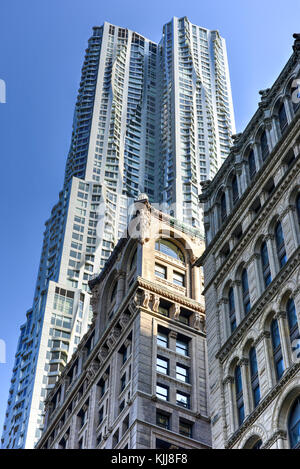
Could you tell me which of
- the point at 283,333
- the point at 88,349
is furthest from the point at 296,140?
the point at 88,349

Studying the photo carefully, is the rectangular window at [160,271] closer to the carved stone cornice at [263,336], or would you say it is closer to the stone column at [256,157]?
the stone column at [256,157]

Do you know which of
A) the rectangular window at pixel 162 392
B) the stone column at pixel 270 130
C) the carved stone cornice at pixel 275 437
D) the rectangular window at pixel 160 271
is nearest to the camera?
the carved stone cornice at pixel 275 437

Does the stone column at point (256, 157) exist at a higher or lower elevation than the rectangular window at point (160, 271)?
lower

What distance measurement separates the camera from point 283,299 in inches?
2109

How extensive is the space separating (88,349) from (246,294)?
111 ft

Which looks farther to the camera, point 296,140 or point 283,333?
point 296,140

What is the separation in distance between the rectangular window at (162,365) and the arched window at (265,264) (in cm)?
1892

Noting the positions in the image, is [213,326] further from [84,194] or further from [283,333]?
[84,194]

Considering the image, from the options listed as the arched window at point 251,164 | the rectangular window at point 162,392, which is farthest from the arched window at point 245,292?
the rectangular window at point 162,392

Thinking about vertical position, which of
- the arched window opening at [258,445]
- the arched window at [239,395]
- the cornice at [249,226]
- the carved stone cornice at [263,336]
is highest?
the cornice at [249,226]

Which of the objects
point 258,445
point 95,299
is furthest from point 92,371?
point 258,445

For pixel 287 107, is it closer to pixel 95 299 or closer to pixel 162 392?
pixel 162 392

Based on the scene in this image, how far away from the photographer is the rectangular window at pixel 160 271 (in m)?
85.1

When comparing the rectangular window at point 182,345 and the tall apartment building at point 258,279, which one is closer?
the tall apartment building at point 258,279
